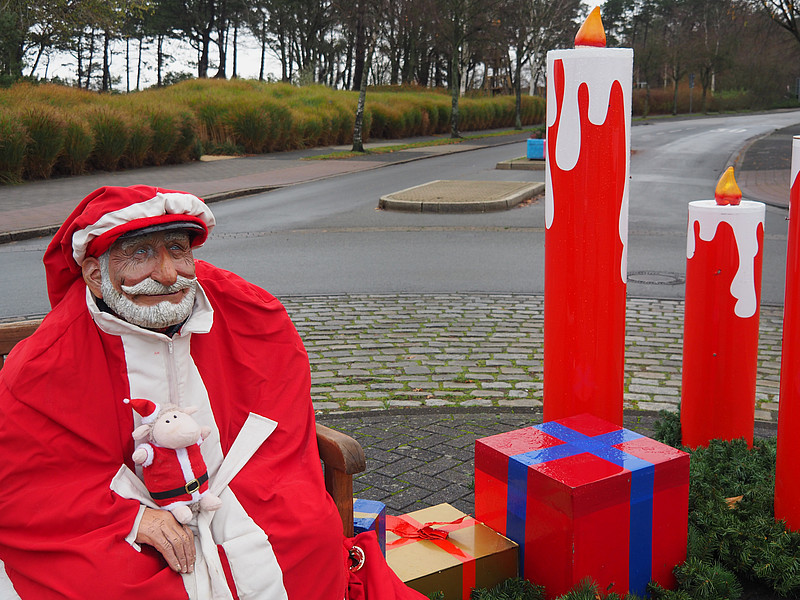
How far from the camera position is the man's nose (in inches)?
96.6

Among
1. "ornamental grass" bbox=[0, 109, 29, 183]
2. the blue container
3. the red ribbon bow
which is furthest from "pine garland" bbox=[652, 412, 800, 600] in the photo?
the blue container

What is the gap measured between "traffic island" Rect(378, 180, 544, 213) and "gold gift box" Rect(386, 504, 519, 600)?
12.8m

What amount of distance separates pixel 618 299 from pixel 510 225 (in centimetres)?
1061

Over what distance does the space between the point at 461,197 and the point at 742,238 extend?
12.8 meters

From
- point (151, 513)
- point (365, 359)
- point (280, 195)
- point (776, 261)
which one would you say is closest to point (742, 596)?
point (151, 513)

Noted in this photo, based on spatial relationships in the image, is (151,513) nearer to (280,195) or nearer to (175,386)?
(175,386)

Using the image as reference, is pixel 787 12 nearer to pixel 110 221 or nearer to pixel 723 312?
pixel 723 312

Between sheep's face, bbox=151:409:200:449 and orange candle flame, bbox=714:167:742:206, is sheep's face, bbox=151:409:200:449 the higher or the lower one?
the lower one

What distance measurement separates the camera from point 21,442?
2199 mm

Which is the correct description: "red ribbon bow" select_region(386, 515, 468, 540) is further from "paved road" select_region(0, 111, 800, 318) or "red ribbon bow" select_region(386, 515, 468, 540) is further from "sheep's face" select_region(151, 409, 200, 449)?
"paved road" select_region(0, 111, 800, 318)

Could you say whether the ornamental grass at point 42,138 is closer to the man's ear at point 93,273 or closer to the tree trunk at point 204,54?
the man's ear at point 93,273

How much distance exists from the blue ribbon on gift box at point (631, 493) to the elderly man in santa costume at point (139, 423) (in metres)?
0.61

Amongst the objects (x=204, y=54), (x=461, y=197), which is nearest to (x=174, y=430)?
(x=461, y=197)

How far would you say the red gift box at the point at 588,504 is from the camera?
116 inches
